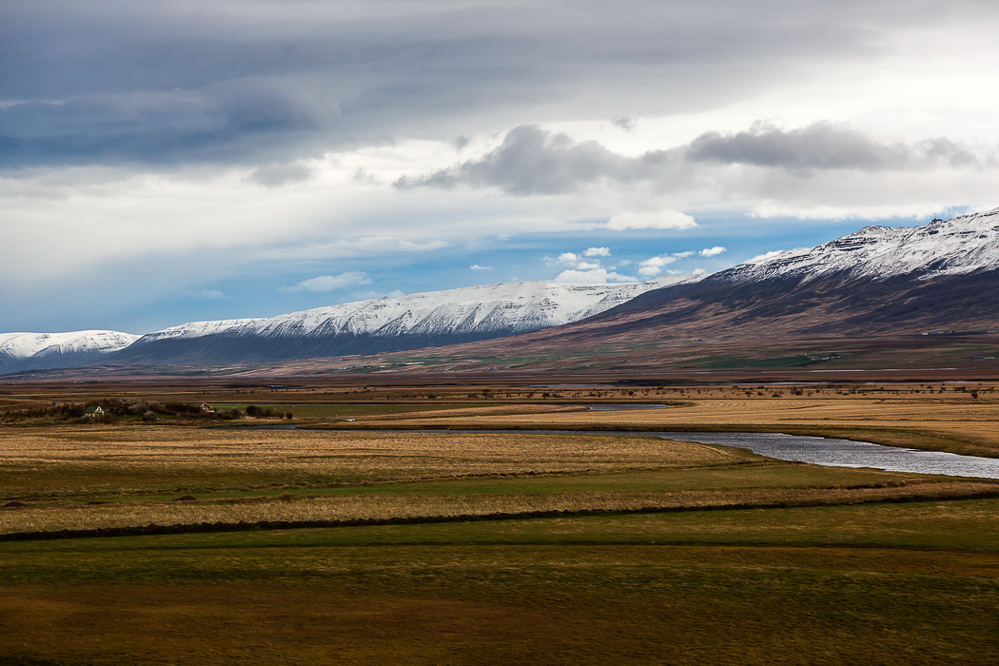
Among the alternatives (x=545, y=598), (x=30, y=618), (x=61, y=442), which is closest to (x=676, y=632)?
(x=545, y=598)

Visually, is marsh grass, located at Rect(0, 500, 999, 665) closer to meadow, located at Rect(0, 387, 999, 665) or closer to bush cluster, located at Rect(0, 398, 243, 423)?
meadow, located at Rect(0, 387, 999, 665)

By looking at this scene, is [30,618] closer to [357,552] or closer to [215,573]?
[215,573]

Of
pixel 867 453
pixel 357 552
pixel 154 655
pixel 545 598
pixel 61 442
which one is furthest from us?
pixel 61 442

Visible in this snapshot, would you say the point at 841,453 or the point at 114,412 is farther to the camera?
the point at 114,412

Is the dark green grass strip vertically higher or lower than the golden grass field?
higher

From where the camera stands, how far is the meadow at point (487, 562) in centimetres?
1627

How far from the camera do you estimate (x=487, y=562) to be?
23.2m

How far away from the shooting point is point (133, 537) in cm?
2769

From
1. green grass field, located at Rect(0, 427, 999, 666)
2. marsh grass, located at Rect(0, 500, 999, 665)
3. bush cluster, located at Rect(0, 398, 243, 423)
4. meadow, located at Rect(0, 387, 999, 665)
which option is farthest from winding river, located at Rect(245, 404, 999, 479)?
bush cluster, located at Rect(0, 398, 243, 423)

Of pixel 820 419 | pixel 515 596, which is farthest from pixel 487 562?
pixel 820 419

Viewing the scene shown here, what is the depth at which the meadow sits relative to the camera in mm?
16266

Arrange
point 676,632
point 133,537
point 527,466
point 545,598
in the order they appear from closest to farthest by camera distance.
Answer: point 676,632 → point 545,598 → point 133,537 → point 527,466

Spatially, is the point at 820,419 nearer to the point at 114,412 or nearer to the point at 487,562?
the point at 487,562

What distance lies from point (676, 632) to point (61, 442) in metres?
54.8
